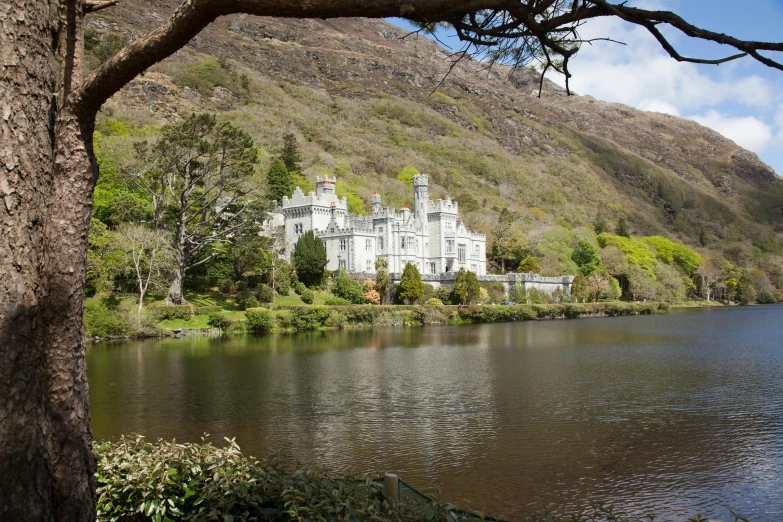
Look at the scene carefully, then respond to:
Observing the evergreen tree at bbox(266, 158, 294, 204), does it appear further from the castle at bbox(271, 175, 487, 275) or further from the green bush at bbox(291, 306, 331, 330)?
the green bush at bbox(291, 306, 331, 330)

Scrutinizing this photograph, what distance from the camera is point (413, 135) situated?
143875mm

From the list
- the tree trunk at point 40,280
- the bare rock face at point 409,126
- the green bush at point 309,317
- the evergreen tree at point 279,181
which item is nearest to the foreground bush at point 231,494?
the tree trunk at point 40,280

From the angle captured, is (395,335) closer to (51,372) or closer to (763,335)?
(763,335)

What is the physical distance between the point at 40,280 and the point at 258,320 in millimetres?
37895

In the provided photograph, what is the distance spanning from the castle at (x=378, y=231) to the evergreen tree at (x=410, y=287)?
533cm

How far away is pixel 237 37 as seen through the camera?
536 ft

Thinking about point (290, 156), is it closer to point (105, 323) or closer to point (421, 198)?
point (421, 198)

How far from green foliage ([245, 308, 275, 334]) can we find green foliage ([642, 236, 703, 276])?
246ft

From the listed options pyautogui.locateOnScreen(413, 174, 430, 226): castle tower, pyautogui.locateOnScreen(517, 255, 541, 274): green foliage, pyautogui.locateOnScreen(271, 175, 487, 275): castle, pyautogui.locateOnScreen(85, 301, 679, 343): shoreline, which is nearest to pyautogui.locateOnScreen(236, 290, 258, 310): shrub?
pyautogui.locateOnScreen(85, 301, 679, 343): shoreline

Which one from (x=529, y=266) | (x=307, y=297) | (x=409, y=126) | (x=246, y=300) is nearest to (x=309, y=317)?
(x=246, y=300)

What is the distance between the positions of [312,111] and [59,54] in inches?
5379

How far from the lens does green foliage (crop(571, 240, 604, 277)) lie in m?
78.5

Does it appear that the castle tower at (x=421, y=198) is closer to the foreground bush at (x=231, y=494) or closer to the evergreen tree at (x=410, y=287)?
the evergreen tree at (x=410, y=287)

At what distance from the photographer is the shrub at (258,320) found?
4172 cm
